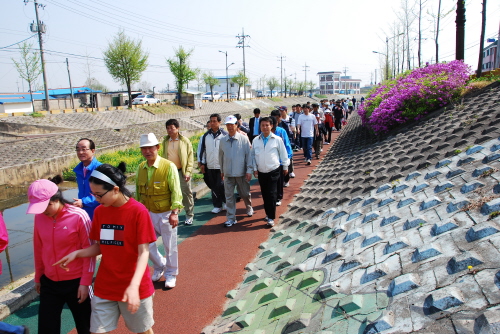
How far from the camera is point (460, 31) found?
13.1 meters

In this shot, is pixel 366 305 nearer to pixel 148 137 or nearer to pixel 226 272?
pixel 226 272

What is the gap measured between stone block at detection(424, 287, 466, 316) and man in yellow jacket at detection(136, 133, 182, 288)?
8.41 ft

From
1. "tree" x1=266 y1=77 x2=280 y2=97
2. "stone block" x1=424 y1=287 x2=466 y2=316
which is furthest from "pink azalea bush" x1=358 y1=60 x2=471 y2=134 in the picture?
"tree" x1=266 y1=77 x2=280 y2=97

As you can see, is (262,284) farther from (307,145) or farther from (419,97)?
(419,97)

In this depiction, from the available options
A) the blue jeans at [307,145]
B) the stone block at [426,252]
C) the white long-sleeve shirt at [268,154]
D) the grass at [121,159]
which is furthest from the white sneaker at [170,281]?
the grass at [121,159]

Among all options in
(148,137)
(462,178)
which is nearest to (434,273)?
(462,178)

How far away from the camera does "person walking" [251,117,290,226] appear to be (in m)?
6.12

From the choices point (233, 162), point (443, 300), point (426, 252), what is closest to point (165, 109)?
point (233, 162)

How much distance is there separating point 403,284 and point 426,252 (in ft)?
1.60

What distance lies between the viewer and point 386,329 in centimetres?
244

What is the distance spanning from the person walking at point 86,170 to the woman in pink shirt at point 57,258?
1.08 meters

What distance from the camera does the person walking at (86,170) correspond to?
4066 mm

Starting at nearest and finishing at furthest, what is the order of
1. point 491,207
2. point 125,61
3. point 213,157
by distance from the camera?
point 491,207
point 213,157
point 125,61

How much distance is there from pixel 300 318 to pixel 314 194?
486cm
